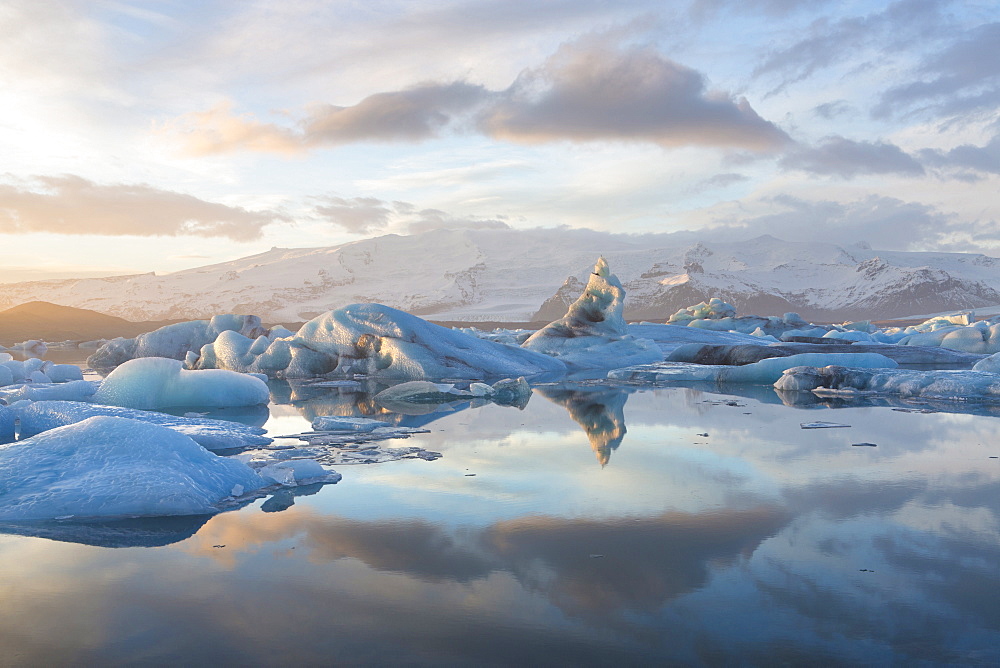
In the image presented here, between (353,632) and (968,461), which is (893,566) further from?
(968,461)

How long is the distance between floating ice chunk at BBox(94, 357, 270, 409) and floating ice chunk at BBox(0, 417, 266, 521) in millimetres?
4793

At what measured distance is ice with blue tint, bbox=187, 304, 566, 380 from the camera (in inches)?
547

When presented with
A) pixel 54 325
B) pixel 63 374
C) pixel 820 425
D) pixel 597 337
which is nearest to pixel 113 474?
pixel 820 425

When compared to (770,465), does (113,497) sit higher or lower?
higher

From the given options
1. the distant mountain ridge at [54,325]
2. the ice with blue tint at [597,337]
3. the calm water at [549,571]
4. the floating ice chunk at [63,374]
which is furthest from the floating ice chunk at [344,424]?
the distant mountain ridge at [54,325]

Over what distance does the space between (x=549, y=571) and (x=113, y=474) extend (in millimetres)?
2678

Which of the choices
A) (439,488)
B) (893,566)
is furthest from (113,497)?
(893,566)

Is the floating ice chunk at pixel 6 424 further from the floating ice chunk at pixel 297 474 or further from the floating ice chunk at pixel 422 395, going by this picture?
the floating ice chunk at pixel 422 395

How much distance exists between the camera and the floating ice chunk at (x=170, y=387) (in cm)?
902

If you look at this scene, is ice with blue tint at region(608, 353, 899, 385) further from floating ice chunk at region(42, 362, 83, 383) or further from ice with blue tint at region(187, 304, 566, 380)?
floating ice chunk at region(42, 362, 83, 383)

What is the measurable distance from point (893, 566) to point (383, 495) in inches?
108

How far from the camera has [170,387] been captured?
9.38m

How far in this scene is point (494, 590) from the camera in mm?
2818

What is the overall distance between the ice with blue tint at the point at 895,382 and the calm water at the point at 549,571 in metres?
4.96
